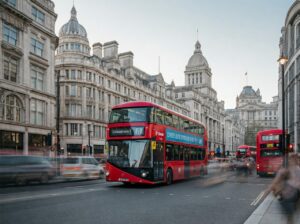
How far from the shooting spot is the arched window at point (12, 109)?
3080 centimetres

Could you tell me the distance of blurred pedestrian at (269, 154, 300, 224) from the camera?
610cm

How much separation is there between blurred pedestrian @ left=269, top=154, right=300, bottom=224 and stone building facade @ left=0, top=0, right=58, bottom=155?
82.8 ft

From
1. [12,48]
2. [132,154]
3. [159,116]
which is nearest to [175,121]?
[159,116]

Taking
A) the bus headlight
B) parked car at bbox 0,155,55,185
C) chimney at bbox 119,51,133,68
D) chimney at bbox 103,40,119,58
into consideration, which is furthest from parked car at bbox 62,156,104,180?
chimney at bbox 119,51,133,68

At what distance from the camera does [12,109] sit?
3173cm

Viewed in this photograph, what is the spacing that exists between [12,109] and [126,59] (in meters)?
39.2

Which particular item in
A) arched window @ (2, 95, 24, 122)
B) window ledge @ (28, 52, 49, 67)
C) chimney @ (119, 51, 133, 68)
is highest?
chimney @ (119, 51, 133, 68)

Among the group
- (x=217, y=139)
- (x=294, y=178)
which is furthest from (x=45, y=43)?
(x=217, y=139)

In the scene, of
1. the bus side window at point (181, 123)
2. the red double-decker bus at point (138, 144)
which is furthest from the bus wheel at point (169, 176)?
the bus side window at point (181, 123)

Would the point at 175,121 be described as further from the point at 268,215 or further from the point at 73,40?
the point at 73,40

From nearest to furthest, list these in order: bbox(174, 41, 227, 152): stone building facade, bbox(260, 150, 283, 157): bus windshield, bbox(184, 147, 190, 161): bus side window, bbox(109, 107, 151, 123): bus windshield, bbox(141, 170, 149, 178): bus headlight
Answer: bbox(141, 170, 149, 178): bus headlight < bbox(109, 107, 151, 123): bus windshield < bbox(184, 147, 190, 161): bus side window < bbox(260, 150, 283, 157): bus windshield < bbox(174, 41, 227, 152): stone building facade

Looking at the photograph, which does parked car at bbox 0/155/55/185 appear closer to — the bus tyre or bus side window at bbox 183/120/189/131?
the bus tyre

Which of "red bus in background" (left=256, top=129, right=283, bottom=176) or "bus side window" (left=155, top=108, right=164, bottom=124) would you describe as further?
"red bus in background" (left=256, top=129, right=283, bottom=176)

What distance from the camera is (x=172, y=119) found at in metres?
19.5
